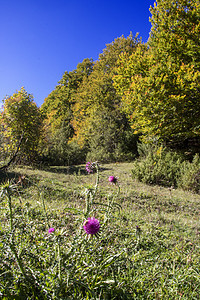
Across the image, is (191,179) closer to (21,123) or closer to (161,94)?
(161,94)

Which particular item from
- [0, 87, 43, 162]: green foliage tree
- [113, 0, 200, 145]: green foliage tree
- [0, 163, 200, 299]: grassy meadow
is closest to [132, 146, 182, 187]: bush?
[113, 0, 200, 145]: green foliage tree

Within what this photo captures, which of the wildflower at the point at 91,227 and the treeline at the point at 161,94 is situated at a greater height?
the treeline at the point at 161,94

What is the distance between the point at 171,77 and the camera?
713cm

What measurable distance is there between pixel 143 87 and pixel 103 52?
1287 cm

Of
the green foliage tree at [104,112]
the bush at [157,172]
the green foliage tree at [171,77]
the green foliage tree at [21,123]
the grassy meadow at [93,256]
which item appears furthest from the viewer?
the green foliage tree at [104,112]

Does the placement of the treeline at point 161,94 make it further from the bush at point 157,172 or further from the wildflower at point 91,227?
the wildflower at point 91,227

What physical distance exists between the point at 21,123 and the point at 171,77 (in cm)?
646

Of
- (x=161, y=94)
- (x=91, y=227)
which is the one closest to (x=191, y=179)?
(x=161, y=94)

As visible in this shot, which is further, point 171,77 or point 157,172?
point 171,77

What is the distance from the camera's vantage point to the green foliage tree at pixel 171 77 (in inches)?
270

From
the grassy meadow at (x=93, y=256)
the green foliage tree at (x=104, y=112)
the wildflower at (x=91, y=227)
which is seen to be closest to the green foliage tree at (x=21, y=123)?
the green foliage tree at (x=104, y=112)

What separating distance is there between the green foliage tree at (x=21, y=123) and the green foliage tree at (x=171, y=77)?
177 inches

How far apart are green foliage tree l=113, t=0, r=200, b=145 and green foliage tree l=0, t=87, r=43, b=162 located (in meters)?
4.50

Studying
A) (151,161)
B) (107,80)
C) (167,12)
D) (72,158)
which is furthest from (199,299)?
(107,80)
